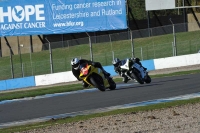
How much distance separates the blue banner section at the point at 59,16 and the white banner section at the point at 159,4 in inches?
116

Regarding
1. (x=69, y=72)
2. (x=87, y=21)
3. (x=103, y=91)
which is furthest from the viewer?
(x=87, y=21)

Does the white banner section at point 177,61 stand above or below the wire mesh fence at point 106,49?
below

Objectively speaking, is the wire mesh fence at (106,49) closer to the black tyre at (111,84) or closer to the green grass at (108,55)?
the green grass at (108,55)

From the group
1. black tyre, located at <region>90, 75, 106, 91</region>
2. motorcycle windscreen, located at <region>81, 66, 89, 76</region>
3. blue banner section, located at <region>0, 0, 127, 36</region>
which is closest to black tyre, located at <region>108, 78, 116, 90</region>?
black tyre, located at <region>90, 75, 106, 91</region>

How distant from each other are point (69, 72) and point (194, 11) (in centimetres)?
1544

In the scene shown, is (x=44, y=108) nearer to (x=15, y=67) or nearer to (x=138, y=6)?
(x=15, y=67)

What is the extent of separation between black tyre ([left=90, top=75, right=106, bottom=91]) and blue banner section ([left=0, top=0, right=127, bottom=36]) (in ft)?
68.6

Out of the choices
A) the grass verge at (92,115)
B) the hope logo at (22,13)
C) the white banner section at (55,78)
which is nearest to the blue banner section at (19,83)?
the white banner section at (55,78)

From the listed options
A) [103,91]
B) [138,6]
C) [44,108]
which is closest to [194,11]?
[138,6]

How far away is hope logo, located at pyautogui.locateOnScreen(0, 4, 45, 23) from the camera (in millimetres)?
44438

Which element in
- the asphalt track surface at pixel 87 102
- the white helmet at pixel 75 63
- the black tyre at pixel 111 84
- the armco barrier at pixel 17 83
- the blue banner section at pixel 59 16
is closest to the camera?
the asphalt track surface at pixel 87 102

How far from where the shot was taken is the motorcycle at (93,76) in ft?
69.6

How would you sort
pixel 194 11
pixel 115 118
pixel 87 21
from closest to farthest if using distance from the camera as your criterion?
1. pixel 115 118
2. pixel 87 21
3. pixel 194 11

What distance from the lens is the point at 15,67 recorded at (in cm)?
3788
